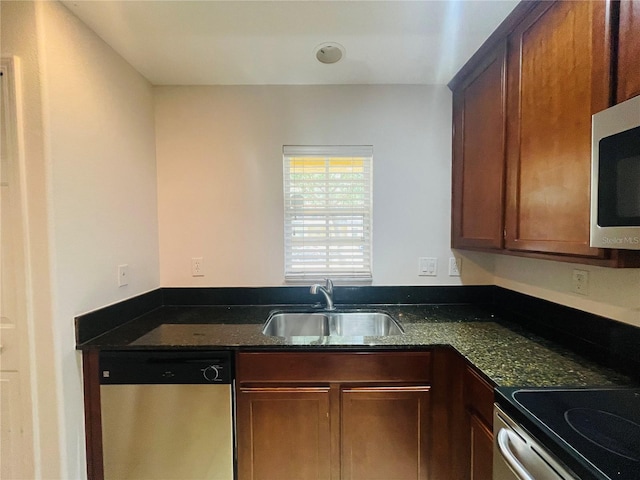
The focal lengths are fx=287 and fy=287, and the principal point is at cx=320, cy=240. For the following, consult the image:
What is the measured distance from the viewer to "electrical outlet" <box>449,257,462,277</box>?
6.47ft

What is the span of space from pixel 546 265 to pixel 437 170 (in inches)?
33.4

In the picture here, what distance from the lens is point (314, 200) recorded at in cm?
196

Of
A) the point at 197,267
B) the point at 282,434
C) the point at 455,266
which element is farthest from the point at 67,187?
the point at 455,266

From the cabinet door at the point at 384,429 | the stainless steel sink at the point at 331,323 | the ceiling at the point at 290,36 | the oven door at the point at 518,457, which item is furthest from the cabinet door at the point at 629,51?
the stainless steel sink at the point at 331,323

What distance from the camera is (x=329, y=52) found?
5.14 ft

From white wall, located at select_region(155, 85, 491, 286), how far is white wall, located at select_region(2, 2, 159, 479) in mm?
379

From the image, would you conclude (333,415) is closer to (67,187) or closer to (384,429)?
(384,429)

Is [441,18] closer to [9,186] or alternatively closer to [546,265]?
[546,265]

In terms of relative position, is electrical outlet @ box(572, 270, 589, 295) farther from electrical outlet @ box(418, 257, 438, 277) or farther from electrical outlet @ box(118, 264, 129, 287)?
electrical outlet @ box(118, 264, 129, 287)

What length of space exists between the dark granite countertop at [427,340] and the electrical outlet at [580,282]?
273mm

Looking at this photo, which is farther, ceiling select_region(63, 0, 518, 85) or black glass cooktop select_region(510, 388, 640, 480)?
ceiling select_region(63, 0, 518, 85)

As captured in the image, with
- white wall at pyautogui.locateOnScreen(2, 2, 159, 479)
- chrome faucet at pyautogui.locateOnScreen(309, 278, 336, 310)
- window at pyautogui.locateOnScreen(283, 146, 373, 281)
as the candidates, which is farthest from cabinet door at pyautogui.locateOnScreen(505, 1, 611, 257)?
white wall at pyautogui.locateOnScreen(2, 2, 159, 479)

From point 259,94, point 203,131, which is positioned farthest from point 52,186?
point 259,94

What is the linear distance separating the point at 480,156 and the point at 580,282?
79cm
